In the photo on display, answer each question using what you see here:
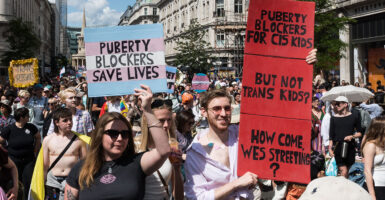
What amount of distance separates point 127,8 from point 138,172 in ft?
487

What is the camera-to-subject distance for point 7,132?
7.07m

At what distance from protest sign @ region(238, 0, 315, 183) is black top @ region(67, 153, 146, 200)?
85 cm

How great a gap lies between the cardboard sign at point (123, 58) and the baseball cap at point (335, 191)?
2.75 meters

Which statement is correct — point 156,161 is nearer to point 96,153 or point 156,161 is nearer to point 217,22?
point 96,153

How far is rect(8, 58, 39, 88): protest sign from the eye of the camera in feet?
50.6

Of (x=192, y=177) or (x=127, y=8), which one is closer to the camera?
(x=192, y=177)

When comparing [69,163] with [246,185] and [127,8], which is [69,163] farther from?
[127,8]

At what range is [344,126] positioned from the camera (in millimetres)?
8016

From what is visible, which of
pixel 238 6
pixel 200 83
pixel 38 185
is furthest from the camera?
pixel 238 6

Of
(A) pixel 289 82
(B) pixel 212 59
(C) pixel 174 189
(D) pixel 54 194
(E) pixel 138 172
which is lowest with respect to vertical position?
(D) pixel 54 194

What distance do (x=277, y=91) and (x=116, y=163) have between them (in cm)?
149

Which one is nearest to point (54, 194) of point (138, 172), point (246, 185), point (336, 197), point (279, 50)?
point (138, 172)

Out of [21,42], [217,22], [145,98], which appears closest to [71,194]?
[145,98]

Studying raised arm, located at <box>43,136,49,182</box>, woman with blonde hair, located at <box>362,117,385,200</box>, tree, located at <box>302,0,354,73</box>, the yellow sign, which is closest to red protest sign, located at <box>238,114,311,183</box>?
woman with blonde hair, located at <box>362,117,385,200</box>
